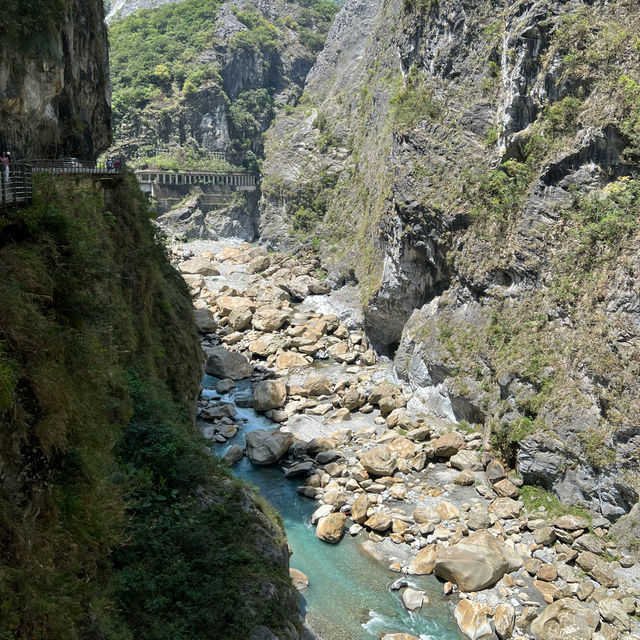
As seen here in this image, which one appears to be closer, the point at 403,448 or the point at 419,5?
the point at 403,448

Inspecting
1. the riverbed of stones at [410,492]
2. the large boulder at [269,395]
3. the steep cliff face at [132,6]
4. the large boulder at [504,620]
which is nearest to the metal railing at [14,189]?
the riverbed of stones at [410,492]

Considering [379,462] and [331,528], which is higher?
[379,462]

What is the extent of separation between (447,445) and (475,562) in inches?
253

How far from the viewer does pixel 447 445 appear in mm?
21031

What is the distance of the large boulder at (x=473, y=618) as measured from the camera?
13.4 m

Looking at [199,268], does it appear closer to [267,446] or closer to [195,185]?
[195,185]

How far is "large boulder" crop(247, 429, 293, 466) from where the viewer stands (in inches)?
834

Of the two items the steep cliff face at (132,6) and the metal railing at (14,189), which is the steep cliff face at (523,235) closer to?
the metal railing at (14,189)

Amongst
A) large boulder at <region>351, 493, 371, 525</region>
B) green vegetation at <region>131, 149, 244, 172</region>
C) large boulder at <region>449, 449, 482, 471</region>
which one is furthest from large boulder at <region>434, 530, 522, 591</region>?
green vegetation at <region>131, 149, 244, 172</region>

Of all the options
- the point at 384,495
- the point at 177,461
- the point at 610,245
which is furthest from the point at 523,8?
the point at 177,461

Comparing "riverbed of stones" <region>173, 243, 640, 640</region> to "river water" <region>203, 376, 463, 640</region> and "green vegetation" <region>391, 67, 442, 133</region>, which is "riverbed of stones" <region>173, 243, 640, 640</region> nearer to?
"river water" <region>203, 376, 463, 640</region>

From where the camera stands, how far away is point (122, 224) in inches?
672

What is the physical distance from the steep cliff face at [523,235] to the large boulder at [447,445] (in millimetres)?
A: 1650

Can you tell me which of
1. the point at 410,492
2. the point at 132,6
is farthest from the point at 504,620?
the point at 132,6
